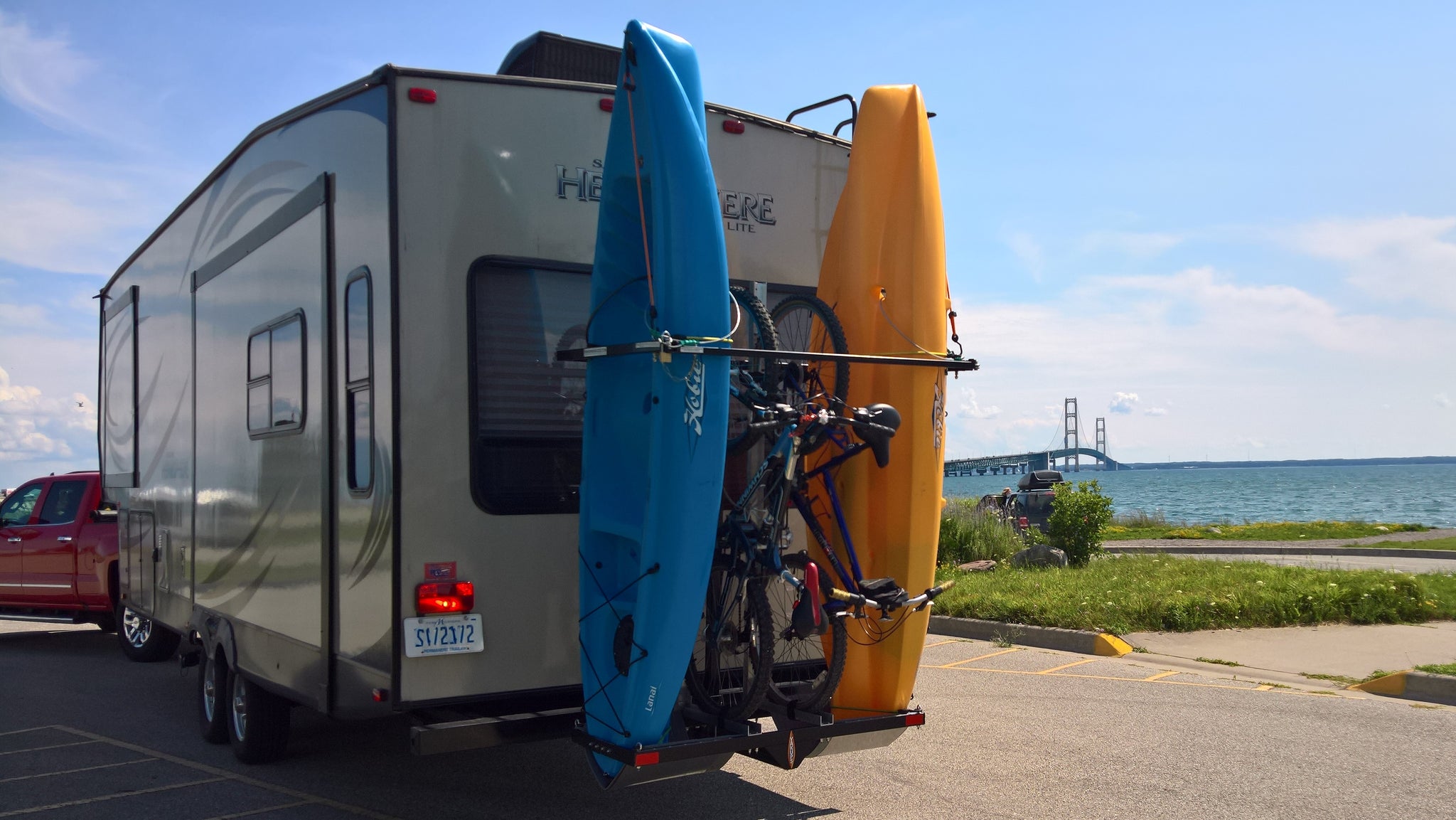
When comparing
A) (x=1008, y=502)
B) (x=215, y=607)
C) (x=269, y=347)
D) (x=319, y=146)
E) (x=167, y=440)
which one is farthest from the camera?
(x=1008, y=502)

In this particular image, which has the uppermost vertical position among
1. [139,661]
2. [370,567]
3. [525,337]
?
→ [525,337]

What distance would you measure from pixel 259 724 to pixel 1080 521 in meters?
10.6

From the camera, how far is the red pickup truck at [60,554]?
475 inches

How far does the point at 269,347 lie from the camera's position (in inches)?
252

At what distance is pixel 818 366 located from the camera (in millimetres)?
5402

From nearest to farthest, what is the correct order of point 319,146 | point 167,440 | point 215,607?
point 319,146 → point 215,607 → point 167,440

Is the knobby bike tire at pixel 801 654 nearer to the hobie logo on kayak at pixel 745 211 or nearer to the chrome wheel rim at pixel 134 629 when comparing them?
the hobie logo on kayak at pixel 745 211

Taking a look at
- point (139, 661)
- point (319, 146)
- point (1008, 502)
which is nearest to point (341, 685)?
point (319, 146)

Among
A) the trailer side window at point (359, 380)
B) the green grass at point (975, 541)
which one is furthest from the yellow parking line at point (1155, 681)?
the green grass at point (975, 541)

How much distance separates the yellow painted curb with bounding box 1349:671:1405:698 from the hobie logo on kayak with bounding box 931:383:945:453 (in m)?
4.96

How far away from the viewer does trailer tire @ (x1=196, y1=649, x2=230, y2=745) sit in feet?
23.6

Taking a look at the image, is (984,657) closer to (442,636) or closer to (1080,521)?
(1080,521)

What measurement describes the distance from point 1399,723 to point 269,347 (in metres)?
7.31

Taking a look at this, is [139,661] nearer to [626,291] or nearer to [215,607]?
[215,607]
